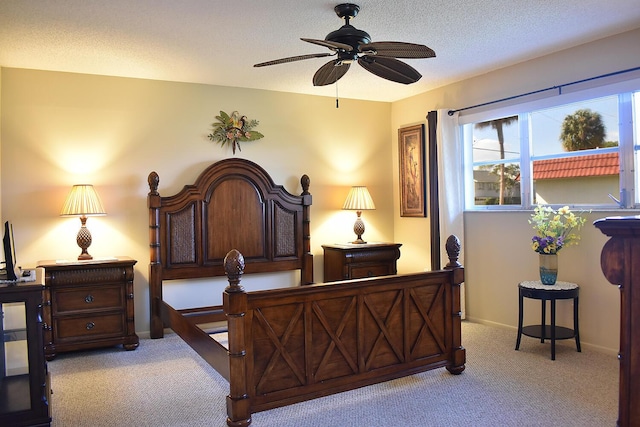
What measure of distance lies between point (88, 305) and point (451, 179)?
148 inches

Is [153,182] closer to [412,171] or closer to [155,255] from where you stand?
[155,255]


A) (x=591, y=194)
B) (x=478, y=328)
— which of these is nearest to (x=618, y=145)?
(x=591, y=194)

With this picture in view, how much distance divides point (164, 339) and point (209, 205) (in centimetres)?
139

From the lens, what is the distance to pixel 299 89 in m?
5.43

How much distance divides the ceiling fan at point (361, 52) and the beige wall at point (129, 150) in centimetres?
212

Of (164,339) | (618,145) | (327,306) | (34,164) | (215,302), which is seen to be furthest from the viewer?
(215,302)

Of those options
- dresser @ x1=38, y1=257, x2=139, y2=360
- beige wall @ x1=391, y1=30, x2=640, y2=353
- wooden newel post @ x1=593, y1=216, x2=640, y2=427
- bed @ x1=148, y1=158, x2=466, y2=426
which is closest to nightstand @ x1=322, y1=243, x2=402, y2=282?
beige wall @ x1=391, y1=30, x2=640, y2=353

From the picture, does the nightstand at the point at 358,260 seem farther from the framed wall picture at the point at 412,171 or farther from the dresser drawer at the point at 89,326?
the dresser drawer at the point at 89,326

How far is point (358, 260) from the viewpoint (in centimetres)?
534

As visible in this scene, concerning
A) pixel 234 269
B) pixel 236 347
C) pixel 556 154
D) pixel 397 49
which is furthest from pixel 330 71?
pixel 556 154

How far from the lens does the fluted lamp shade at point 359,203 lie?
5.57m

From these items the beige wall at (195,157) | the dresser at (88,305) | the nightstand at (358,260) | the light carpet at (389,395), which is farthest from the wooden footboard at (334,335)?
the dresser at (88,305)

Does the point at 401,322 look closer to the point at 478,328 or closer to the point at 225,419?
the point at 225,419

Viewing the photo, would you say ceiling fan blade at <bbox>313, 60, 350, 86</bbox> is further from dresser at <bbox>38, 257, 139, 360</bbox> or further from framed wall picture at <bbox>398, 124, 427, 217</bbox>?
framed wall picture at <bbox>398, 124, 427, 217</bbox>
